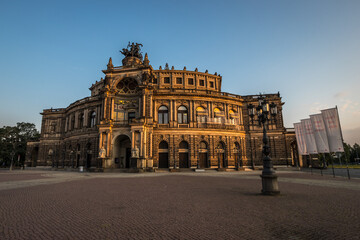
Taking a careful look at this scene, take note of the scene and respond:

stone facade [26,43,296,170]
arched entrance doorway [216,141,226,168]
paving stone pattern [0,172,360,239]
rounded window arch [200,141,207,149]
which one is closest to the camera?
paving stone pattern [0,172,360,239]

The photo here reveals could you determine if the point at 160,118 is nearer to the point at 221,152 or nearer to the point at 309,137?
the point at 221,152

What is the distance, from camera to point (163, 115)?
34469 millimetres

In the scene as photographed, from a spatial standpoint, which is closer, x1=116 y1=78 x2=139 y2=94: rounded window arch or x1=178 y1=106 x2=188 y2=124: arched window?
x1=178 y1=106 x2=188 y2=124: arched window

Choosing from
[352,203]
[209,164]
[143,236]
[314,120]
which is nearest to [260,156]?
Answer: [209,164]

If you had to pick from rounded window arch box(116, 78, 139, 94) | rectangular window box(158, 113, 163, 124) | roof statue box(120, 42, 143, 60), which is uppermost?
roof statue box(120, 42, 143, 60)

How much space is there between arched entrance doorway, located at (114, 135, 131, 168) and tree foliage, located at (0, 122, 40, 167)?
35.0 m

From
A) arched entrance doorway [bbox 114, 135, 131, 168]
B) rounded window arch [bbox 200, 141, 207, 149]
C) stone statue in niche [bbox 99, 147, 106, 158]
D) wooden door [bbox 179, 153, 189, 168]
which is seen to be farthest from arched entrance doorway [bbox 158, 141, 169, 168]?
stone statue in niche [bbox 99, 147, 106, 158]

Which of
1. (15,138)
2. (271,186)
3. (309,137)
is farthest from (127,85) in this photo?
(15,138)

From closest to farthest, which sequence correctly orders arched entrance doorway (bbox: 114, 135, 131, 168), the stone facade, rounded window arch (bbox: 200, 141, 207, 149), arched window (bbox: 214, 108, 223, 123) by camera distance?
the stone facade < arched entrance doorway (bbox: 114, 135, 131, 168) < rounded window arch (bbox: 200, 141, 207, 149) < arched window (bbox: 214, 108, 223, 123)

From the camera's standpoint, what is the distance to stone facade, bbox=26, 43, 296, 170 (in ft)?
103

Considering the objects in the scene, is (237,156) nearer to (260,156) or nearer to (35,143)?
(260,156)

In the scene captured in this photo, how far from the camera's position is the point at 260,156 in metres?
36.2

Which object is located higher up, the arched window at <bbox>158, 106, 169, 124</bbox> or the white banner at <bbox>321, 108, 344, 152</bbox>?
the arched window at <bbox>158, 106, 169, 124</bbox>

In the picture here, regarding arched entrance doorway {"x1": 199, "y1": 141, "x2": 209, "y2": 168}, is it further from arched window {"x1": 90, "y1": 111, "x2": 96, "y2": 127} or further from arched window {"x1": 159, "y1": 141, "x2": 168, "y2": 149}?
arched window {"x1": 90, "y1": 111, "x2": 96, "y2": 127}
